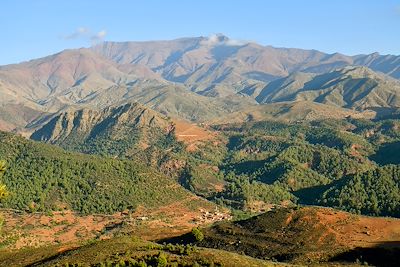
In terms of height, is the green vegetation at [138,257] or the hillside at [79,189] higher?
the green vegetation at [138,257]

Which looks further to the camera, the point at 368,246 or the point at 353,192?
the point at 353,192

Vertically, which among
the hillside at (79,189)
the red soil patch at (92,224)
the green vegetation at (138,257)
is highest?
the green vegetation at (138,257)

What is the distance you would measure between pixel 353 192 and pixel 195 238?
85.2 metres

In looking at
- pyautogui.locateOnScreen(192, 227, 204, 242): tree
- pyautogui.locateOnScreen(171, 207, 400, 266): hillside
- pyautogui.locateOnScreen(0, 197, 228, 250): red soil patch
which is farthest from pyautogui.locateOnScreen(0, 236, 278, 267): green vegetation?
pyautogui.locateOnScreen(0, 197, 228, 250): red soil patch

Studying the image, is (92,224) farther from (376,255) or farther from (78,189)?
(376,255)

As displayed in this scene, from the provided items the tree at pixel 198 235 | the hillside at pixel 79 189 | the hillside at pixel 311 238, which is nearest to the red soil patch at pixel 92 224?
the hillside at pixel 79 189

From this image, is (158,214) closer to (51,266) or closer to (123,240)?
(123,240)

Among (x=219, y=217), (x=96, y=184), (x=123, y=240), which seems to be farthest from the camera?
(x=96, y=184)

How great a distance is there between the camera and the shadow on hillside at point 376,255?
97.8 m

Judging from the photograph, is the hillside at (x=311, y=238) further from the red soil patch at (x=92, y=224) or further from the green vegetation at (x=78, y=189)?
the green vegetation at (x=78, y=189)

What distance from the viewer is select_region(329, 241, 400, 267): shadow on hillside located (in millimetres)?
97812

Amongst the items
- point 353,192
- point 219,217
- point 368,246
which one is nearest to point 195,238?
point 368,246

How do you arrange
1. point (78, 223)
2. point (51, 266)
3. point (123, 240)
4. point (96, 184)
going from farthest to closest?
point (96, 184) → point (78, 223) → point (123, 240) → point (51, 266)

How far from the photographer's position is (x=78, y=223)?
161m
